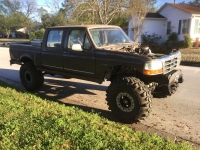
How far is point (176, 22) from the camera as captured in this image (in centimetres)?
2300

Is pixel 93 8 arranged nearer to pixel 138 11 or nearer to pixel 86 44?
pixel 138 11

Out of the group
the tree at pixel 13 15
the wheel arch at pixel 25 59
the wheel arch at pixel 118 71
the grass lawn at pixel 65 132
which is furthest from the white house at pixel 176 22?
the tree at pixel 13 15

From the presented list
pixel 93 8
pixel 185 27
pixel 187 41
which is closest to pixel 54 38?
pixel 93 8

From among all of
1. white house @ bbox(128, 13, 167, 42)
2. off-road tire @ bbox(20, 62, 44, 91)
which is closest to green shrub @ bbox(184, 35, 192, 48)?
white house @ bbox(128, 13, 167, 42)

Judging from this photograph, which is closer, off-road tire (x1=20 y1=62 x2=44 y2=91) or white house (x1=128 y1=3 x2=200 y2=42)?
off-road tire (x1=20 y1=62 x2=44 y2=91)

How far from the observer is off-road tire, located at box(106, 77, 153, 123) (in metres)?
4.16

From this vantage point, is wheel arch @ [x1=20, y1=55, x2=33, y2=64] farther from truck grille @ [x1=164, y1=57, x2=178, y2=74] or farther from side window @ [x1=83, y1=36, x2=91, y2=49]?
truck grille @ [x1=164, y1=57, x2=178, y2=74]

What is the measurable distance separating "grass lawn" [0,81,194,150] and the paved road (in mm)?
488

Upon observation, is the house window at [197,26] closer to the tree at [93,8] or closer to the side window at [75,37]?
the tree at [93,8]

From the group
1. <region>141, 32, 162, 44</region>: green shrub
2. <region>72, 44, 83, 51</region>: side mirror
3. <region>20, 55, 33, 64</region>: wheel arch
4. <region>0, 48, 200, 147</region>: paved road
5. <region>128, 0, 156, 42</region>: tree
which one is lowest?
<region>0, 48, 200, 147</region>: paved road

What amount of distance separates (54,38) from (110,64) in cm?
209

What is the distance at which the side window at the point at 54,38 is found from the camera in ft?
18.6

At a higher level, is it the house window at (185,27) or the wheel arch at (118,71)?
the house window at (185,27)

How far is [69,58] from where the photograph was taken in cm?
538
